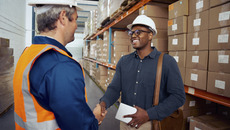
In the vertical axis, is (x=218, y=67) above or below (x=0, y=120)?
above

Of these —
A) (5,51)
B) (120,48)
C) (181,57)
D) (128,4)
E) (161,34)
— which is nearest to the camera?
(181,57)

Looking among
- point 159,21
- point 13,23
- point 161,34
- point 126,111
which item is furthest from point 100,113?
point 13,23

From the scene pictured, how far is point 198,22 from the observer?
5.49 feet

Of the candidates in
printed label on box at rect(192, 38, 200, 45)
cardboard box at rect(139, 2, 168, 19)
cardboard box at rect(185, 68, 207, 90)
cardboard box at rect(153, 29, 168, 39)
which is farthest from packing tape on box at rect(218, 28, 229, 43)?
cardboard box at rect(139, 2, 168, 19)

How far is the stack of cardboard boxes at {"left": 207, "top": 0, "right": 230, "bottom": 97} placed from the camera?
4.41 feet

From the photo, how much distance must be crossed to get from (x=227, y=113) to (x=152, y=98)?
1.50 m

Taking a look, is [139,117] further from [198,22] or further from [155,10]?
[155,10]

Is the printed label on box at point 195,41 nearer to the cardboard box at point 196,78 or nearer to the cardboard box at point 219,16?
the cardboard box at point 219,16

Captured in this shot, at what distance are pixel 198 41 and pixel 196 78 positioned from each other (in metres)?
0.42

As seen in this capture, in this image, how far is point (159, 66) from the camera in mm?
1489

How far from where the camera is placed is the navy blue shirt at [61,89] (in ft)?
2.44

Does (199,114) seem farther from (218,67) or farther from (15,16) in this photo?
Result: (15,16)

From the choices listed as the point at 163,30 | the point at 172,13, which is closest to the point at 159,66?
the point at 172,13

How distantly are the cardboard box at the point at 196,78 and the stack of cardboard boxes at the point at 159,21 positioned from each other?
2.38 ft
